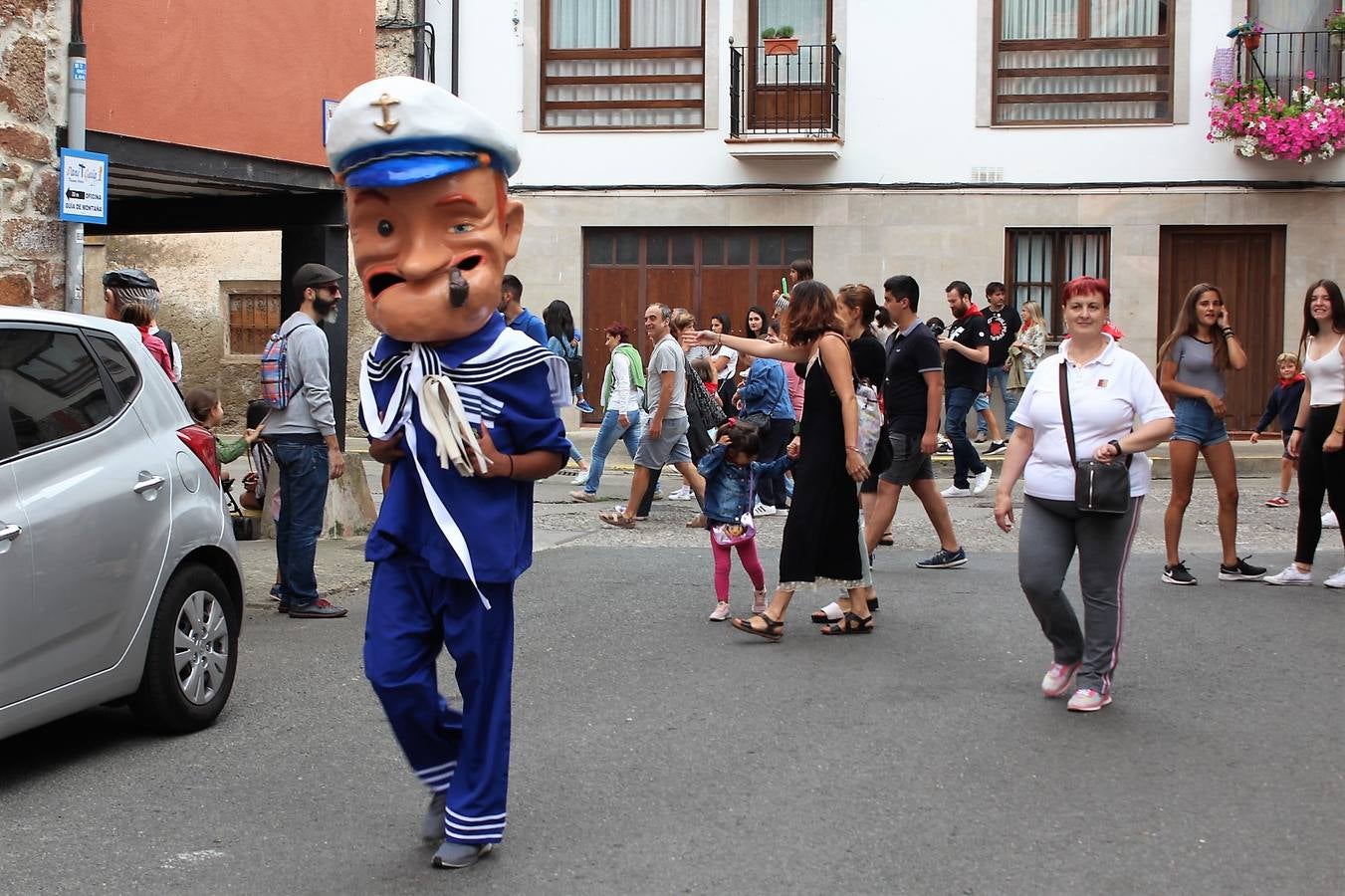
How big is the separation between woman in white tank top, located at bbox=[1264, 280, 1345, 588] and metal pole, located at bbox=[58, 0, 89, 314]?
6.59 metres

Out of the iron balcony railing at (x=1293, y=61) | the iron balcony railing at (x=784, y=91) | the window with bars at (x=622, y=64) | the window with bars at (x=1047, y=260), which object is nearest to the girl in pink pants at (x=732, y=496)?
the iron balcony railing at (x=784, y=91)

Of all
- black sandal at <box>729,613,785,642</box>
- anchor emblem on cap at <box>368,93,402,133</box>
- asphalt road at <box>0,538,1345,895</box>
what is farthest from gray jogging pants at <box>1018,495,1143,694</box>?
anchor emblem on cap at <box>368,93,402,133</box>

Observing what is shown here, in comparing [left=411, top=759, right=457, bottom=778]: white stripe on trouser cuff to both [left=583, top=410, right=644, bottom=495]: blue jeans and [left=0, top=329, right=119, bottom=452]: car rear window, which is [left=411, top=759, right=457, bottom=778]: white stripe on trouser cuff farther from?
[left=583, top=410, right=644, bottom=495]: blue jeans

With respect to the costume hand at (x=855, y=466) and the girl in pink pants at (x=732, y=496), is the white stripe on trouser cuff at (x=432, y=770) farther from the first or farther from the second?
the girl in pink pants at (x=732, y=496)

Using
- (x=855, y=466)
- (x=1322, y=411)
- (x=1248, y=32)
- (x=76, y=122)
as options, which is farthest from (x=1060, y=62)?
(x=76, y=122)

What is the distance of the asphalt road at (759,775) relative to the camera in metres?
4.53

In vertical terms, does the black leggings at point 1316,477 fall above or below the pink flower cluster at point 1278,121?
below

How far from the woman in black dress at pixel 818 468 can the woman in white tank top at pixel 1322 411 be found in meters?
2.91

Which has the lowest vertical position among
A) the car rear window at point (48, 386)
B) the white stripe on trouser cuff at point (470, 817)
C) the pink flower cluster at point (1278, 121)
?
the white stripe on trouser cuff at point (470, 817)

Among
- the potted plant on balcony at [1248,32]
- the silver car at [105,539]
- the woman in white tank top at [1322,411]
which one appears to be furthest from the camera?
the potted plant on balcony at [1248,32]

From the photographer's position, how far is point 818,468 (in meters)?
7.63

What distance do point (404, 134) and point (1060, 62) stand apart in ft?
56.7

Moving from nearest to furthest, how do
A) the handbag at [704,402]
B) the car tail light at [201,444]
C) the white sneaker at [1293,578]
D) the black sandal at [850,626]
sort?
1. the car tail light at [201,444]
2. the black sandal at [850,626]
3. the white sneaker at [1293,578]
4. the handbag at [704,402]

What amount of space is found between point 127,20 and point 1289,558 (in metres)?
7.90
